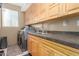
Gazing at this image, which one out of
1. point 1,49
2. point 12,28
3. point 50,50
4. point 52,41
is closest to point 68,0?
point 52,41

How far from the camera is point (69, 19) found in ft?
5.06

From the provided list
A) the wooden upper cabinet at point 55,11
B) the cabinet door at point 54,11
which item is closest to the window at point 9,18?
the wooden upper cabinet at point 55,11

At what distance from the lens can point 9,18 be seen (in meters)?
1.25

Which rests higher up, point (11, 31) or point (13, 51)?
point (11, 31)

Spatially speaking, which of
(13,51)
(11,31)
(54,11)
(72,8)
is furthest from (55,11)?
(13,51)

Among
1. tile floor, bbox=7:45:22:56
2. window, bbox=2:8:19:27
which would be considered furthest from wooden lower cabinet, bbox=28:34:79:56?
window, bbox=2:8:19:27

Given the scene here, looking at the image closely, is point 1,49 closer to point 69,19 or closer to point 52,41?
point 52,41

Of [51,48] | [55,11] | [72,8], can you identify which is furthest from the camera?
[55,11]

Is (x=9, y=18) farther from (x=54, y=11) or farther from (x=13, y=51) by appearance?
(x=54, y=11)

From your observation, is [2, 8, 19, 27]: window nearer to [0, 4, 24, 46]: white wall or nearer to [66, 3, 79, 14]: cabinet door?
[0, 4, 24, 46]: white wall

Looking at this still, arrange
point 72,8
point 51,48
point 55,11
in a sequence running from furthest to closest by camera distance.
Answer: point 55,11
point 51,48
point 72,8

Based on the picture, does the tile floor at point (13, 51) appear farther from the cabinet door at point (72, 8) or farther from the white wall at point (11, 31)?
the cabinet door at point (72, 8)

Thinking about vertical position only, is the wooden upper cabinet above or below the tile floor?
above

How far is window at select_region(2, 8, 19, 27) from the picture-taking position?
1.21 metres
